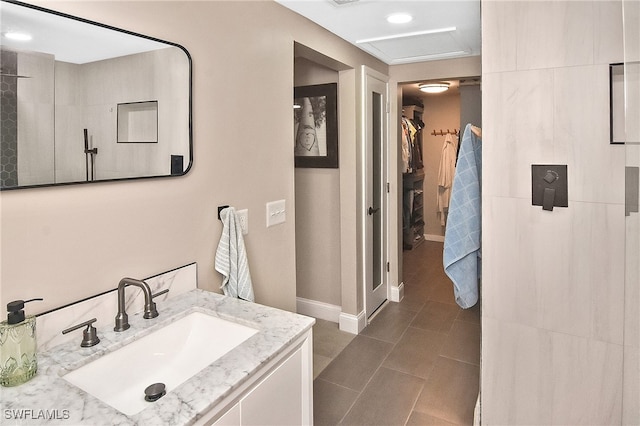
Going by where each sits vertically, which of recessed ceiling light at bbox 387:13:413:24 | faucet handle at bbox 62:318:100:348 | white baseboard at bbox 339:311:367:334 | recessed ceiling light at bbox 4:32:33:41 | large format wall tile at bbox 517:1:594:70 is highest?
recessed ceiling light at bbox 387:13:413:24

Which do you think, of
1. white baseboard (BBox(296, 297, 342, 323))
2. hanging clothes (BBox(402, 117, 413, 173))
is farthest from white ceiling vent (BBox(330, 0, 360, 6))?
hanging clothes (BBox(402, 117, 413, 173))

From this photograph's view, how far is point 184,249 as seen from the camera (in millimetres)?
1683

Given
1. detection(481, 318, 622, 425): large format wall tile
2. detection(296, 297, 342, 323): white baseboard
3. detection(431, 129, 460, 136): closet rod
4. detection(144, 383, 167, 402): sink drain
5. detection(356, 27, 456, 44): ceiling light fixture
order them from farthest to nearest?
detection(431, 129, 460, 136): closet rod, detection(296, 297, 342, 323): white baseboard, detection(356, 27, 456, 44): ceiling light fixture, detection(481, 318, 622, 425): large format wall tile, detection(144, 383, 167, 402): sink drain

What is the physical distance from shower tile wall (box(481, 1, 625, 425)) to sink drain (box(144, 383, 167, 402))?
138cm

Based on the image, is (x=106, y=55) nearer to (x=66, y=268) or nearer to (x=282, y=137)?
(x=66, y=268)

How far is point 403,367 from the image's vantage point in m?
2.81

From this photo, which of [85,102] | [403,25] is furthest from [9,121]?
[403,25]

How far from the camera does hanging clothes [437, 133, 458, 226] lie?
6145mm

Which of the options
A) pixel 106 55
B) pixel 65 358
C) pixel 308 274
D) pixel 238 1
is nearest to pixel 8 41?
pixel 106 55

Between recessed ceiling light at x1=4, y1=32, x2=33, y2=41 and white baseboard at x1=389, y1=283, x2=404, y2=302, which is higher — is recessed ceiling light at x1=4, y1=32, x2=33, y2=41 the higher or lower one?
the higher one

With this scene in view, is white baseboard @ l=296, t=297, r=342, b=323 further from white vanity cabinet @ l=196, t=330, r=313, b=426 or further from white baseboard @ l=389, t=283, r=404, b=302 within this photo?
white vanity cabinet @ l=196, t=330, r=313, b=426

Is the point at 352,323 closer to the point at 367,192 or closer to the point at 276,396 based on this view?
the point at 367,192

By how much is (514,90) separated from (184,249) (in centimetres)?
153

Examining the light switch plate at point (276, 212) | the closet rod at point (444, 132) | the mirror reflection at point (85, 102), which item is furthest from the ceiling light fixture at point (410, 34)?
the closet rod at point (444, 132)
